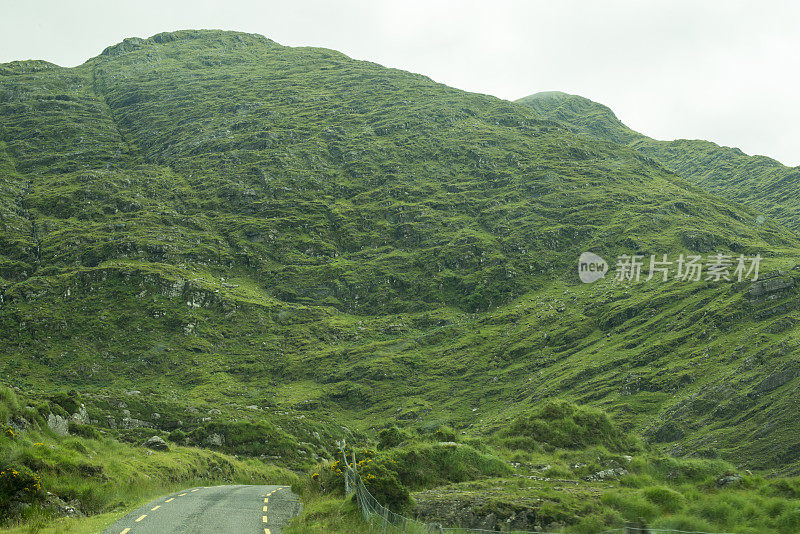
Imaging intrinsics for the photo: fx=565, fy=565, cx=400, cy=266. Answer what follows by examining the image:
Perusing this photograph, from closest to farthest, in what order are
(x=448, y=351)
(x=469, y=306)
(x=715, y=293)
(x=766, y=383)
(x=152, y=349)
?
(x=766, y=383) → (x=715, y=293) → (x=152, y=349) → (x=448, y=351) → (x=469, y=306)

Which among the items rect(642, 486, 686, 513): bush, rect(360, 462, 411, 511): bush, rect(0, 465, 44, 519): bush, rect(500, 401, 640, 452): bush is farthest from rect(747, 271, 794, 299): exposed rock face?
rect(0, 465, 44, 519): bush

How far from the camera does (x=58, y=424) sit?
121ft

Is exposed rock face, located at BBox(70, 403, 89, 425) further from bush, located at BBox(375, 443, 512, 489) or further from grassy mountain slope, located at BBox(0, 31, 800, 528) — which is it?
bush, located at BBox(375, 443, 512, 489)

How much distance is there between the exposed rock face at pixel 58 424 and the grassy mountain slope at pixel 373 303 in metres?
23.9

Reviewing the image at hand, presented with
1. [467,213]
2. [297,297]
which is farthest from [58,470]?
[467,213]

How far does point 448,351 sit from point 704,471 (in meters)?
93.7

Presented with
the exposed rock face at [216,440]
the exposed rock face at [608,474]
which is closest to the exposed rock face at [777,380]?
the exposed rock face at [608,474]

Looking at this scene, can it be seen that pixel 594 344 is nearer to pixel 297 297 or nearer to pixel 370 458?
pixel 297 297

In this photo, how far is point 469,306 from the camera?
140 meters

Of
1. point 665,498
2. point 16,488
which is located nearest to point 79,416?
point 16,488

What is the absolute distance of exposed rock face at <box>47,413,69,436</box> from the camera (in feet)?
116
